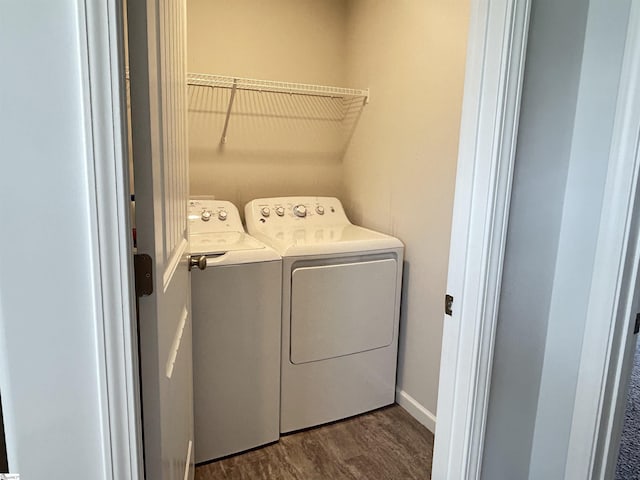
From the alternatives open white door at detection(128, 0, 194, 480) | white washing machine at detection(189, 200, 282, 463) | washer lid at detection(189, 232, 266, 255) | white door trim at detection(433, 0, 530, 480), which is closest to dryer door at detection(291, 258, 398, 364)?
white washing machine at detection(189, 200, 282, 463)

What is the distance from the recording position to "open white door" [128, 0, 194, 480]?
2.55 feet

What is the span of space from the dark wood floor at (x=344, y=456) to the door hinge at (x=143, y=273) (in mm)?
1368

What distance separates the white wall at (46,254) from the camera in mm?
614

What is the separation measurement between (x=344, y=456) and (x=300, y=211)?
1264 mm

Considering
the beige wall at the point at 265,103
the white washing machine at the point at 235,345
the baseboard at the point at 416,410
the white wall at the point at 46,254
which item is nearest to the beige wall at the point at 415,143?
the baseboard at the point at 416,410

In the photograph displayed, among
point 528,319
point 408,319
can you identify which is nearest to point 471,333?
point 528,319

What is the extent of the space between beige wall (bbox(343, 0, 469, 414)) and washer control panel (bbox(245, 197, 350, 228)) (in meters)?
0.19

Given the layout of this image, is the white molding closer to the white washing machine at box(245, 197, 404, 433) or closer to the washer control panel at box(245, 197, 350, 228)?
the white washing machine at box(245, 197, 404, 433)

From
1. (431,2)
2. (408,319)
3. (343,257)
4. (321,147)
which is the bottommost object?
(408,319)

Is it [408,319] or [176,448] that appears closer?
[176,448]

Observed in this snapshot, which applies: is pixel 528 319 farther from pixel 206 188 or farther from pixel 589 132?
pixel 206 188

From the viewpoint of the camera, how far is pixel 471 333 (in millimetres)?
1106

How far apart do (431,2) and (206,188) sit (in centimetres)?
150

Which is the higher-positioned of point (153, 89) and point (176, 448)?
point (153, 89)
